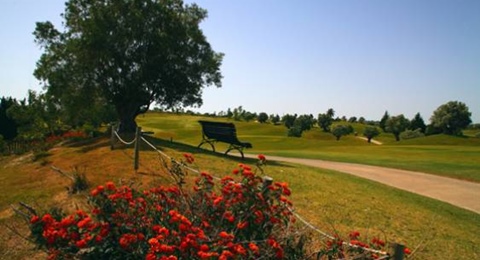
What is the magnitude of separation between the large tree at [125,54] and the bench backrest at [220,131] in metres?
7.07

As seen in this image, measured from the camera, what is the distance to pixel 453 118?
8112 centimetres

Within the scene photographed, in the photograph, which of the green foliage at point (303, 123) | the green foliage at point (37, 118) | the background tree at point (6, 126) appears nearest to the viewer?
the green foliage at point (37, 118)

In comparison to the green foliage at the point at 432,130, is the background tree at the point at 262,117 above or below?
above

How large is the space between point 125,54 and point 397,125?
75.2 meters

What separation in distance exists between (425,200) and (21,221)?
1026 centimetres

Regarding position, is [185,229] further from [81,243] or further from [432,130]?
[432,130]

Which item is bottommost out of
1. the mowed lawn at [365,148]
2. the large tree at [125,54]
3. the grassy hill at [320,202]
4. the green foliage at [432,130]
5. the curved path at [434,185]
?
the mowed lawn at [365,148]

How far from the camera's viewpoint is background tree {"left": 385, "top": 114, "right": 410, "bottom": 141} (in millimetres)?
85125

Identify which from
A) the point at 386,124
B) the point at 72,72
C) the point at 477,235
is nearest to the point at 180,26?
the point at 72,72

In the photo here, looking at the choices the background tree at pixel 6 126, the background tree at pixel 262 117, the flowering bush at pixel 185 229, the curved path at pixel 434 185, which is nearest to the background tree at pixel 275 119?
the background tree at pixel 262 117

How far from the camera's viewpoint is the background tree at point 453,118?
8104 cm

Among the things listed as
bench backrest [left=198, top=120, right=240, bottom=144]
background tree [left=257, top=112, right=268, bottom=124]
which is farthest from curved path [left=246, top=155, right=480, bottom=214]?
background tree [left=257, top=112, right=268, bottom=124]

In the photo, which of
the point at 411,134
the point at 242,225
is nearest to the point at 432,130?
the point at 411,134

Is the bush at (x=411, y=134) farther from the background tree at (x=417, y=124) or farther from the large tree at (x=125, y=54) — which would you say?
the large tree at (x=125, y=54)
